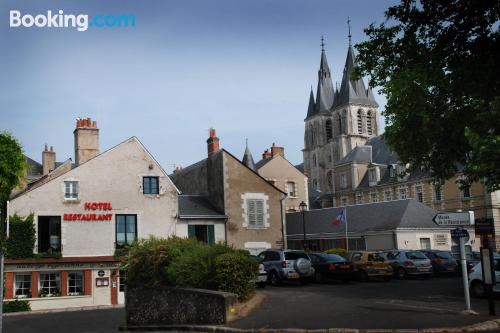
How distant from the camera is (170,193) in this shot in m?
34.5

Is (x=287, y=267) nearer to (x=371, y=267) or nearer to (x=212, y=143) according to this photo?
(x=371, y=267)

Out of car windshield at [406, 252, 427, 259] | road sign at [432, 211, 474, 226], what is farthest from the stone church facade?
road sign at [432, 211, 474, 226]

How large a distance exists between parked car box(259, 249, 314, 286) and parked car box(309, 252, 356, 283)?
86 cm

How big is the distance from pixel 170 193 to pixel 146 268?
50.0 feet

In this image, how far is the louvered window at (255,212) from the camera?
36531 millimetres

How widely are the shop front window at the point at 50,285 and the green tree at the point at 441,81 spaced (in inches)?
792

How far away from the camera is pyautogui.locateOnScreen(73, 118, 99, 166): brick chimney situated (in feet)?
121

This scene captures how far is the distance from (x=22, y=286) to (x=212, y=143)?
15.0 metres

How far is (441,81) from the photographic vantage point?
19.8m

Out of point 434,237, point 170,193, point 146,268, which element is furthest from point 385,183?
point 146,268

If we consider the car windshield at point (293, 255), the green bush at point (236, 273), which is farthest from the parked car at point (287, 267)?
the green bush at point (236, 273)

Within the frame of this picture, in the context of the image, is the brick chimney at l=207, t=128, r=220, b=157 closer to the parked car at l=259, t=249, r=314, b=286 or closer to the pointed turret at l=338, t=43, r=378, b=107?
the parked car at l=259, t=249, r=314, b=286

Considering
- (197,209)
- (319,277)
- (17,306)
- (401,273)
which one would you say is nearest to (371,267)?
(319,277)

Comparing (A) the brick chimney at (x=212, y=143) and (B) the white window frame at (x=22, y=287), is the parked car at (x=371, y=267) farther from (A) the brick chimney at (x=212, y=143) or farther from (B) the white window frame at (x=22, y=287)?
(B) the white window frame at (x=22, y=287)
